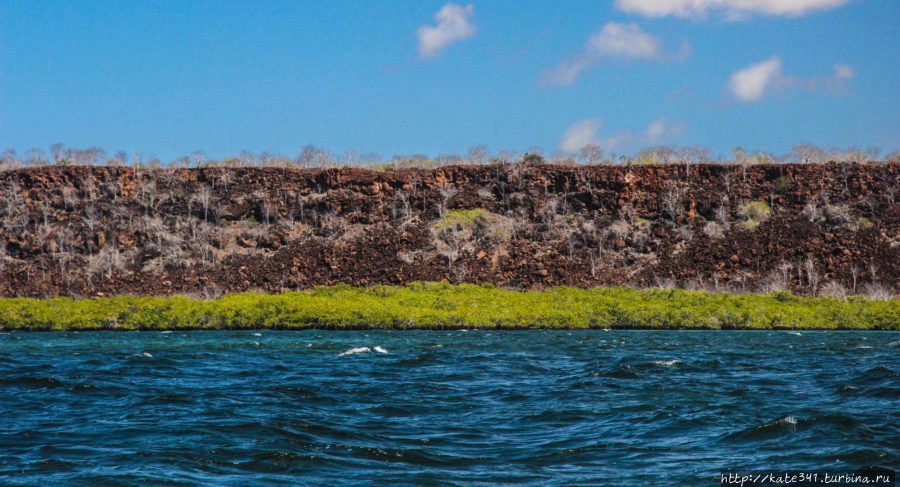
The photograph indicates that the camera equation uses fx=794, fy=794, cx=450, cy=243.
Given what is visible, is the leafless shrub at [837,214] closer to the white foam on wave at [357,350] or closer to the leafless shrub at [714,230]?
the leafless shrub at [714,230]

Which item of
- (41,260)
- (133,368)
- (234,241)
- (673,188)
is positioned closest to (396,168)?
(234,241)

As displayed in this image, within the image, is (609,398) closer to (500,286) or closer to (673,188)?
(500,286)

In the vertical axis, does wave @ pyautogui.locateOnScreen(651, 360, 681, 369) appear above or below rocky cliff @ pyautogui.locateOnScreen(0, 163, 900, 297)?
below

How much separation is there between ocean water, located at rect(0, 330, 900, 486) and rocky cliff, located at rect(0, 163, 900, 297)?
34.5 metres

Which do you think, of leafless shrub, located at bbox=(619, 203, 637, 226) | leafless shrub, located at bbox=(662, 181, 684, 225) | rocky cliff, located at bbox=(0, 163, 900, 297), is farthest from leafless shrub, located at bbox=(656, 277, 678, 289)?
leafless shrub, located at bbox=(619, 203, 637, 226)

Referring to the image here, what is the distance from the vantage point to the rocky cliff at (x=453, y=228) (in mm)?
66938

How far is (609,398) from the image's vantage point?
20344 mm

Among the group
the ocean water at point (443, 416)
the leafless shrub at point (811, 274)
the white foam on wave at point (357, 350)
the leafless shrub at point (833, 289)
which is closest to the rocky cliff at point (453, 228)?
the leafless shrub at point (811, 274)

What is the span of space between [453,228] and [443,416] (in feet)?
179

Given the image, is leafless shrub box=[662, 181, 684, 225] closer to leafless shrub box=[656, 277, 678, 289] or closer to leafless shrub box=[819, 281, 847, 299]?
leafless shrub box=[656, 277, 678, 289]

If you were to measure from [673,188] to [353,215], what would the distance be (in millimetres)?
30476

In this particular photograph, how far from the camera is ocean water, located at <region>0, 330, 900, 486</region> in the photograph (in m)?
13.2

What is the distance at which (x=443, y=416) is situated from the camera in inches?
714

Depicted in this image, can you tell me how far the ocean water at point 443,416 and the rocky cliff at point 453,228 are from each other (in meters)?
34.5
